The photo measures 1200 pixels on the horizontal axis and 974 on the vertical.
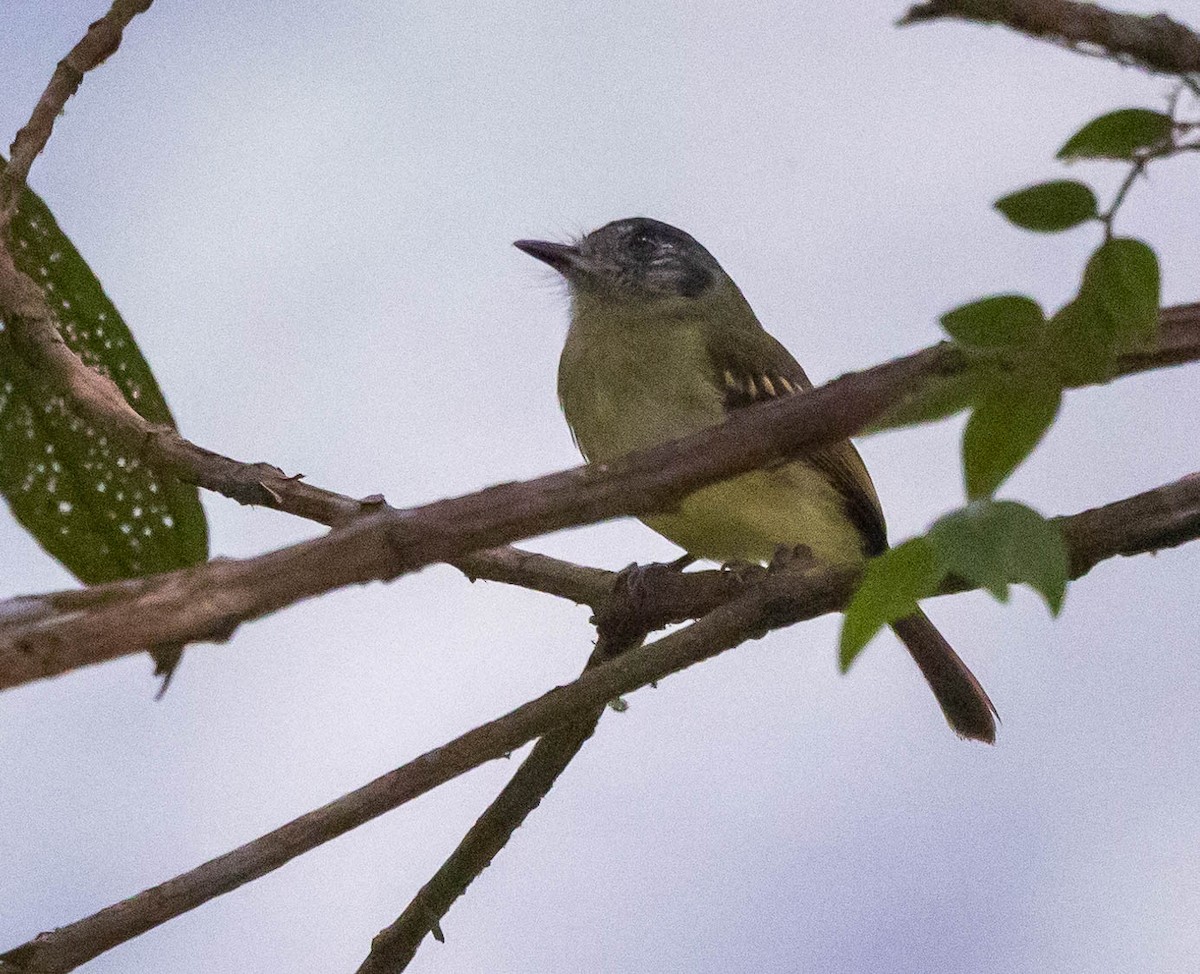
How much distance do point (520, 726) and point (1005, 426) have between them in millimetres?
1170

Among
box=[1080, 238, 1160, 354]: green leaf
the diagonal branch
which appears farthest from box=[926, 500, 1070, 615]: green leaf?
the diagonal branch

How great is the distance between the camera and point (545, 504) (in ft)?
4.14

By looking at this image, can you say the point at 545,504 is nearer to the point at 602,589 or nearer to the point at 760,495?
the point at 602,589

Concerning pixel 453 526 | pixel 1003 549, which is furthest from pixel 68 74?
pixel 1003 549

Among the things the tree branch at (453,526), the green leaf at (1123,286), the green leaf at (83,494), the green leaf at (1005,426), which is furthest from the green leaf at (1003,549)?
the green leaf at (83,494)

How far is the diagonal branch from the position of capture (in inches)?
79.5

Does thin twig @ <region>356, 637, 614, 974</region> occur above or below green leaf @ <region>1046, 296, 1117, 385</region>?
below

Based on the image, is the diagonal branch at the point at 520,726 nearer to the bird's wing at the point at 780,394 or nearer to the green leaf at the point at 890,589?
the green leaf at the point at 890,589

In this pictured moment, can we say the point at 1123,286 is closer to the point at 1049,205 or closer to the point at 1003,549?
the point at 1049,205

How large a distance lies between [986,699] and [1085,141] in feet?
9.69

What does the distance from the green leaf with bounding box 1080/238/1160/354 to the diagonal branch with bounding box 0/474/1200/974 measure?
0.83 meters

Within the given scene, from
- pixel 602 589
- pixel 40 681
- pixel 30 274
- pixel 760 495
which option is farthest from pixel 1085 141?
pixel 760 495

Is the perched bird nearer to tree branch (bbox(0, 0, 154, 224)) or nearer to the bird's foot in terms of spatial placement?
the bird's foot

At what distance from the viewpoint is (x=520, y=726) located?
85.7 inches
